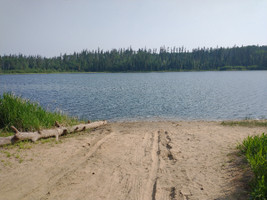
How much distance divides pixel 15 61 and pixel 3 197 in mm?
167781

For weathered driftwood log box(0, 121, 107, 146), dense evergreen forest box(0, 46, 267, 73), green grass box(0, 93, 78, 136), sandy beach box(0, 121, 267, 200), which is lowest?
sandy beach box(0, 121, 267, 200)

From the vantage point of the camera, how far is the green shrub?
34.7 feet

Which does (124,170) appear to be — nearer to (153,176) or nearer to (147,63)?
(153,176)

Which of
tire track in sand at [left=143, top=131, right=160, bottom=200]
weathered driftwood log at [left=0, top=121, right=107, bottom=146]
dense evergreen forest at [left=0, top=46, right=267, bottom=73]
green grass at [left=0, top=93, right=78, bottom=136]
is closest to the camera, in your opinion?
tire track in sand at [left=143, top=131, right=160, bottom=200]

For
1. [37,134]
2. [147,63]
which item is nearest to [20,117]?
[37,134]

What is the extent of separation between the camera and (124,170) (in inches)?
279

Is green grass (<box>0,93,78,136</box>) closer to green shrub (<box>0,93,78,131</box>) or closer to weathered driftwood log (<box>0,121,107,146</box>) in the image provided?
green shrub (<box>0,93,78,131</box>)

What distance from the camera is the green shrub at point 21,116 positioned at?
10580mm

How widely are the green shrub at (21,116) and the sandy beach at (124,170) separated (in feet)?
5.77

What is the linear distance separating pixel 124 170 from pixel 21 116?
21.3ft

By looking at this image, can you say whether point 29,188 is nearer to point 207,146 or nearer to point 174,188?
point 174,188

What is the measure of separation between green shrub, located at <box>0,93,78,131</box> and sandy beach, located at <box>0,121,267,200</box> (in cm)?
176

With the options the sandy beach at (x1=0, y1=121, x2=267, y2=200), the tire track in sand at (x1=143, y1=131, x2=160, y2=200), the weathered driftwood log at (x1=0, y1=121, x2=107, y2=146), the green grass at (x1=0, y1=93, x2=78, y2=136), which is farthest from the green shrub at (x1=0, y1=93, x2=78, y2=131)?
the tire track in sand at (x1=143, y1=131, x2=160, y2=200)

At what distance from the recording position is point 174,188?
19.3ft
